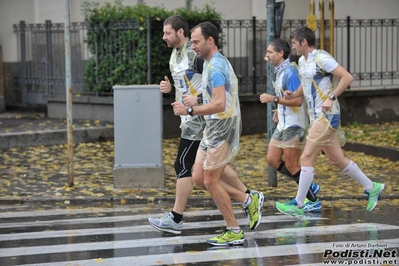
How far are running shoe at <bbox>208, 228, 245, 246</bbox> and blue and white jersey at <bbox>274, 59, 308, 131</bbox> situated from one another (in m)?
1.95

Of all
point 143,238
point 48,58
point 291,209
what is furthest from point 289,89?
point 48,58

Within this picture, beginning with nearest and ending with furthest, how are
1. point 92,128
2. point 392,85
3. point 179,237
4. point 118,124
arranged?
point 179,237, point 118,124, point 92,128, point 392,85

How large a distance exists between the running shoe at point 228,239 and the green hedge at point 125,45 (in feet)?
31.1

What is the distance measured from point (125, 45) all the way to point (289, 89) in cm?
844

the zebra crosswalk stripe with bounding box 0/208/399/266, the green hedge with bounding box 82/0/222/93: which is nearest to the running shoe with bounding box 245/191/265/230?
the zebra crosswalk stripe with bounding box 0/208/399/266

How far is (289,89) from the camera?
9711 millimetres

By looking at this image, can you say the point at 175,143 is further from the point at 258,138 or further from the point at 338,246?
the point at 338,246

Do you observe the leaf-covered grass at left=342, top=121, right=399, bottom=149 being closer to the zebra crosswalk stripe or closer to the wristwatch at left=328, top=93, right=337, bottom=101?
the wristwatch at left=328, top=93, right=337, bottom=101

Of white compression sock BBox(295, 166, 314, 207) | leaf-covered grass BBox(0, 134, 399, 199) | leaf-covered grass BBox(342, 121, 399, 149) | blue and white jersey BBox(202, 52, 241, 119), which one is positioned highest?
blue and white jersey BBox(202, 52, 241, 119)

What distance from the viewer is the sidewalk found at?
36.5ft

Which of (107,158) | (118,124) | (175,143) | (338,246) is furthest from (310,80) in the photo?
(175,143)

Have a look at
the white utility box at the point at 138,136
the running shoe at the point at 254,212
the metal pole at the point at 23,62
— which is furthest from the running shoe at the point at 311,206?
the metal pole at the point at 23,62

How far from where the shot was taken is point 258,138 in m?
17.6

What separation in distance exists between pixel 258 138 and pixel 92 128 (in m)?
3.27
